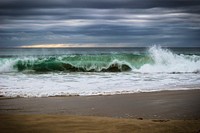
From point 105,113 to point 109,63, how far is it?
1524 centimetres

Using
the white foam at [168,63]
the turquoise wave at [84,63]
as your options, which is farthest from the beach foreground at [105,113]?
the turquoise wave at [84,63]

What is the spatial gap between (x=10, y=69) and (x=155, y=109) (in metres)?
14.0

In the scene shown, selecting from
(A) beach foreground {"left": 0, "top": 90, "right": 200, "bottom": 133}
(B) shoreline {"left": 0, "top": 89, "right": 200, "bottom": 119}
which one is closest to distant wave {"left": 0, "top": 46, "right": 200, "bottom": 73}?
(B) shoreline {"left": 0, "top": 89, "right": 200, "bottom": 119}

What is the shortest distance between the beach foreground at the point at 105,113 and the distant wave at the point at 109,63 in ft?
35.0

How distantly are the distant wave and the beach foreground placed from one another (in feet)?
35.0

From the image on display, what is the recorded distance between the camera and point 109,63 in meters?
20.7

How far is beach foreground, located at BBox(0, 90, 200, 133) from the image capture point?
4291mm

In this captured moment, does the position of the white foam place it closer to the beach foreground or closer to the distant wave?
the distant wave

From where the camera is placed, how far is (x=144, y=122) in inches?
183

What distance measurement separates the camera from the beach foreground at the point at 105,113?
4291mm

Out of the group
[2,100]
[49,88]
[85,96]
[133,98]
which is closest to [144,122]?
[133,98]

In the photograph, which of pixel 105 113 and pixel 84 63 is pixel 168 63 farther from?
pixel 105 113

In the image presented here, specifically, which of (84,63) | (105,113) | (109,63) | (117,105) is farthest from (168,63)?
(105,113)

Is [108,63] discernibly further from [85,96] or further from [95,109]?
[95,109]
